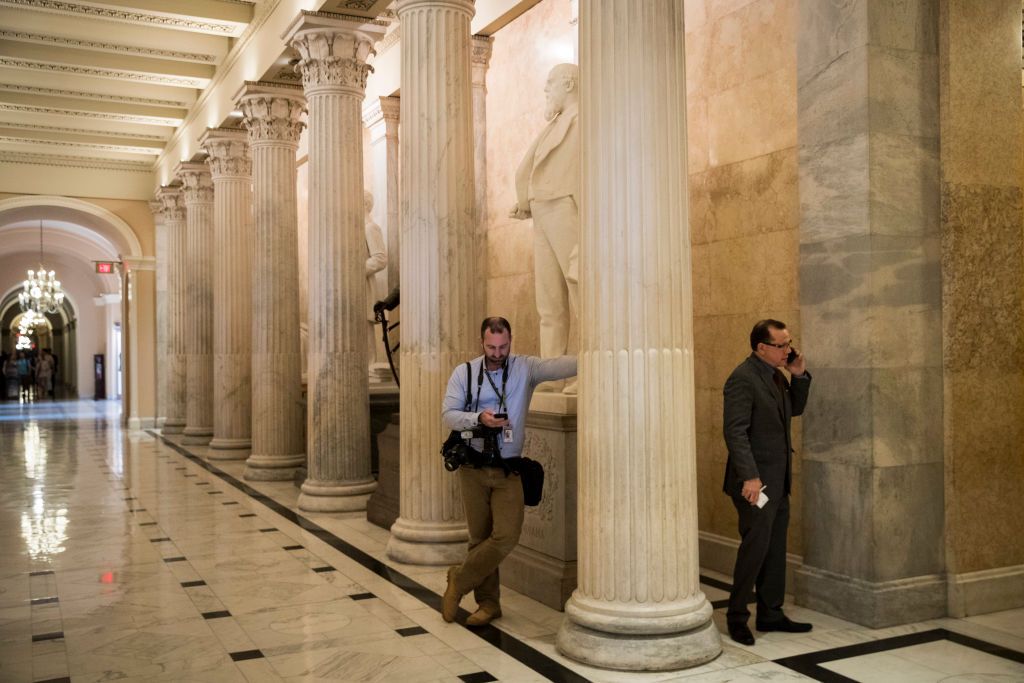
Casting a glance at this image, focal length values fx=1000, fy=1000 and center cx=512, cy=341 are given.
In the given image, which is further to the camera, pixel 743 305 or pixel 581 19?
pixel 743 305

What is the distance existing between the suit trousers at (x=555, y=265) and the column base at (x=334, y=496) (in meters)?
3.67

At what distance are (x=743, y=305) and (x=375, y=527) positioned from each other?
4.13m

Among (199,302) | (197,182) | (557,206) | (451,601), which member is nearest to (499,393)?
(451,601)

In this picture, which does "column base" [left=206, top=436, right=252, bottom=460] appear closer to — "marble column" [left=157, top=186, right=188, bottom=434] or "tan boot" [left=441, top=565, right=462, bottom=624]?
"marble column" [left=157, top=186, right=188, bottom=434]

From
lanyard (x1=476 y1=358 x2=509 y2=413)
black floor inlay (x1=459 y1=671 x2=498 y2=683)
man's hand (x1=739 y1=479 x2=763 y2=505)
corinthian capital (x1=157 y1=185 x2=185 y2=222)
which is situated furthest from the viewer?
corinthian capital (x1=157 y1=185 x2=185 y2=222)

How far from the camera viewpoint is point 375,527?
365 inches

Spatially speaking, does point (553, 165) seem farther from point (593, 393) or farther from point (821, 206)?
point (593, 393)

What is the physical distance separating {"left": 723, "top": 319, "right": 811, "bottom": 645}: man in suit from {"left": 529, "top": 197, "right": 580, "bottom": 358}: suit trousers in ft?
6.13

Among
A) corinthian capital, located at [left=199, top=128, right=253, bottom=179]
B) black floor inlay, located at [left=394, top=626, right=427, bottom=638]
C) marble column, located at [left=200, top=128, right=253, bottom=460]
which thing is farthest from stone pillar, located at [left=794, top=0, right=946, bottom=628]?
corinthian capital, located at [left=199, top=128, right=253, bottom=179]

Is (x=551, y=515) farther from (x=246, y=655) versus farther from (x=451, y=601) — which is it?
(x=246, y=655)

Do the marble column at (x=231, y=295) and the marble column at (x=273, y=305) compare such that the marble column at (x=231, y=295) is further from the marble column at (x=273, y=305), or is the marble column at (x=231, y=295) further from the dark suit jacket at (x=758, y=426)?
the dark suit jacket at (x=758, y=426)

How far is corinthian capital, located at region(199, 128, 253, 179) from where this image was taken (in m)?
15.6

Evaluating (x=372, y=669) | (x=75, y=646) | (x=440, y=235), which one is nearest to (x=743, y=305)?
(x=440, y=235)

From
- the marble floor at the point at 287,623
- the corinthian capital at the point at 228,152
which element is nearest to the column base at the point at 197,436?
the corinthian capital at the point at 228,152
